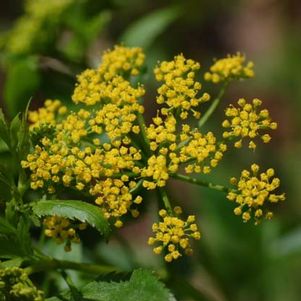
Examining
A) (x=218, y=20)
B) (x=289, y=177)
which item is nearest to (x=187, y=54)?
(x=218, y=20)

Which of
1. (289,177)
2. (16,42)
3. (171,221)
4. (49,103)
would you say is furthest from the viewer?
(289,177)

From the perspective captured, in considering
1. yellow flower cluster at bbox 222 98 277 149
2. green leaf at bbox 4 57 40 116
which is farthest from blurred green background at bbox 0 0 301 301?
yellow flower cluster at bbox 222 98 277 149

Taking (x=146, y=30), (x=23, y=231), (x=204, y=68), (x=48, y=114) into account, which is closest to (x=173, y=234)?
(x=23, y=231)

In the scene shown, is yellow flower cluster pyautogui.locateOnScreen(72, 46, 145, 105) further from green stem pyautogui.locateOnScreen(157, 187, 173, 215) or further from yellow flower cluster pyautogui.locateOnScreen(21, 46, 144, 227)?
green stem pyautogui.locateOnScreen(157, 187, 173, 215)

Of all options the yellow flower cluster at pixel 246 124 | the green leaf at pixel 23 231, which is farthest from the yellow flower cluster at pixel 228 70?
the green leaf at pixel 23 231

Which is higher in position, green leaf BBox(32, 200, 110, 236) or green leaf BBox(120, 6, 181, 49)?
green leaf BBox(120, 6, 181, 49)

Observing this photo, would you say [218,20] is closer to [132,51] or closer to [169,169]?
[132,51]

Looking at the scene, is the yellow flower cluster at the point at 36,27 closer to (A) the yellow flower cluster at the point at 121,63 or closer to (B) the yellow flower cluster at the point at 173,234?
(A) the yellow flower cluster at the point at 121,63
